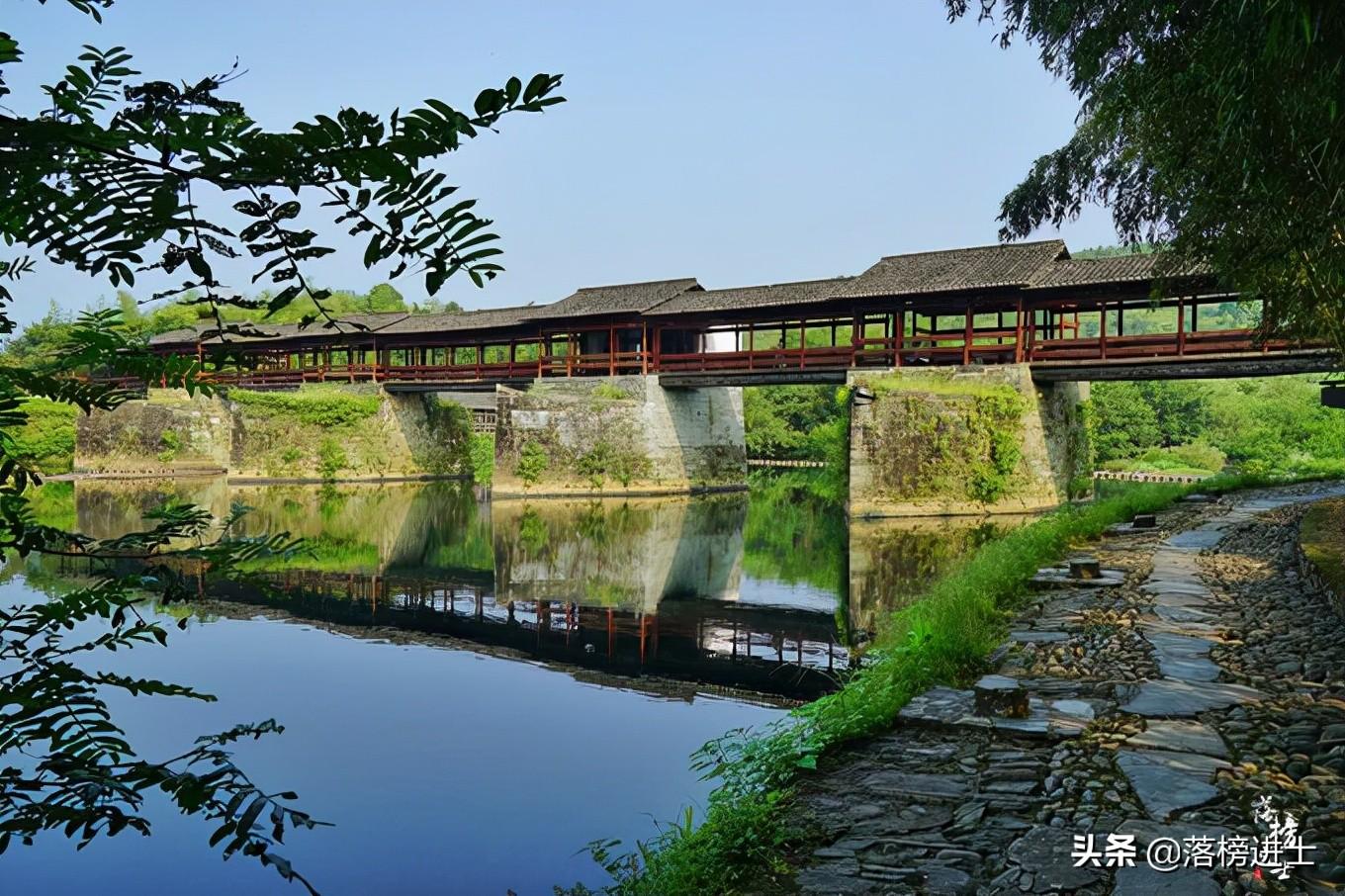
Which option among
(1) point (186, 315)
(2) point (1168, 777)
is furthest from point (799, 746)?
(1) point (186, 315)

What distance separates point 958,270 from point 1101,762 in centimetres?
1909

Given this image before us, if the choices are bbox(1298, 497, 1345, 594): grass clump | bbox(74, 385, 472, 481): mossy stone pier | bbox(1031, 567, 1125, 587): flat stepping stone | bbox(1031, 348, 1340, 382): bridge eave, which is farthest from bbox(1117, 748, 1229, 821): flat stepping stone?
bbox(74, 385, 472, 481): mossy stone pier

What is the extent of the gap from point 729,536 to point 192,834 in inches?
557

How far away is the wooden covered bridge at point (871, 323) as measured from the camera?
18.9 metres

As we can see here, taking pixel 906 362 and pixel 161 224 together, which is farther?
pixel 906 362

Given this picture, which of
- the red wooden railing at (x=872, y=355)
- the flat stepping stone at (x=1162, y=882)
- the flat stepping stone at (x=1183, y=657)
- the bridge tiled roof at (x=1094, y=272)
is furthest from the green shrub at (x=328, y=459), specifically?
the flat stepping stone at (x=1162, y=882)

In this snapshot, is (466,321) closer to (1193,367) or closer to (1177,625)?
(1193,367)

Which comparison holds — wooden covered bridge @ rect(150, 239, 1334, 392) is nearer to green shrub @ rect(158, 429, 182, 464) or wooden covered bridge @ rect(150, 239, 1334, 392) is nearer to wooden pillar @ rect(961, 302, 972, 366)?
wooden pillar @ rect(961, 302, 972, 366)

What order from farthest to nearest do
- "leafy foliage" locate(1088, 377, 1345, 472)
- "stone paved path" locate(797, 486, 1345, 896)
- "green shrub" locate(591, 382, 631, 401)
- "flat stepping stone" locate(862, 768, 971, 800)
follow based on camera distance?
"leafy foliage" locate(1088, 377, 1345, 472) → "green shrub" locate(591, 382, 631, 401) → "flat stepping stone" locate(862, 768, 971, 800) → "stone paved path" locate(797, 486, 1345, 896)

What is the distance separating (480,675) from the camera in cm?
916

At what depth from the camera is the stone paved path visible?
3143 millimetres

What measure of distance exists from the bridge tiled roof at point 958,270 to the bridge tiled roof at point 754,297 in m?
0.90

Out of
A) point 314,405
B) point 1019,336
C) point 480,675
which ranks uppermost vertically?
point 1019,336

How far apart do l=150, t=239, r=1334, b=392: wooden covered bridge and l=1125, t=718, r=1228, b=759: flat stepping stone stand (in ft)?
19.4
